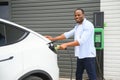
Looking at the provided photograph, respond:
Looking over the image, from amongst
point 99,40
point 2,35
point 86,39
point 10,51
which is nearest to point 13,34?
point 2,35

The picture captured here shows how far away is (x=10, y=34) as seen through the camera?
5457 mm

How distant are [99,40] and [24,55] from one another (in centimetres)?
358

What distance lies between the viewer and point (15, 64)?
5180 millimetres

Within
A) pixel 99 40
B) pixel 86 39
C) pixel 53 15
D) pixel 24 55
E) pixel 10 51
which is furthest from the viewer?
pixel 53 15

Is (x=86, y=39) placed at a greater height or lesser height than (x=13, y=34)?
lesser

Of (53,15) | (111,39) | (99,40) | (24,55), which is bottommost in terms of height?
(111,39)

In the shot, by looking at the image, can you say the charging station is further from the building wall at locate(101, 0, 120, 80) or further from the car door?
the car door

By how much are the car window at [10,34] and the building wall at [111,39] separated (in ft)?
13.9

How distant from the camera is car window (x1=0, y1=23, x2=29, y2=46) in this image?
17.6 ft

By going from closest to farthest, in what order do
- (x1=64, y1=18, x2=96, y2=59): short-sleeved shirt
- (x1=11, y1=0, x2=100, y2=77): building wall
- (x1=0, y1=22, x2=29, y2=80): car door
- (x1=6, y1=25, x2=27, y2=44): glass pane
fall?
(x1=0, y1=22, x2=29, y2=80): car door → (x1=6, y1=25, x2=27, y2=44): glass pane → (x1=64, y1=18, x2=96, y2=59): short-sleeved shirt → (x1=11, y1=0, x2=100, y2=77): building wall

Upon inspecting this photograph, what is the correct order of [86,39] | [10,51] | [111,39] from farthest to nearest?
[111,39] → [86,39] → [10,51]

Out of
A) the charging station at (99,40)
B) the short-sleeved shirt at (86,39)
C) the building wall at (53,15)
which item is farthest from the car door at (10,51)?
the building wall at (53,15)

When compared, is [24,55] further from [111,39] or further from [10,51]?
[111,39]

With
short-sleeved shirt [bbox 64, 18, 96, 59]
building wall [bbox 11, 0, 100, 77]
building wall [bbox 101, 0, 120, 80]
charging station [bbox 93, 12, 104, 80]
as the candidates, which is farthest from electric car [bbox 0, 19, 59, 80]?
building wall [bbox 11, 0, 100, 77]
